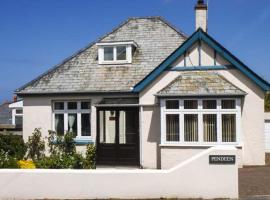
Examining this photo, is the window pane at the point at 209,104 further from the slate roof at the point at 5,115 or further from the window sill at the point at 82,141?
the slate roof at the point at 5,115

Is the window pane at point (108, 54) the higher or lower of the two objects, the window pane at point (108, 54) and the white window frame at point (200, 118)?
the higher

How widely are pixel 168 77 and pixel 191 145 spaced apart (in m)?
3.15

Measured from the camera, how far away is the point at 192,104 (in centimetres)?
1725

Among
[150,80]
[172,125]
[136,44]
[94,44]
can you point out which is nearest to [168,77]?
[150,80]

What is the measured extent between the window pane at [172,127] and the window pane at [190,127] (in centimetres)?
37

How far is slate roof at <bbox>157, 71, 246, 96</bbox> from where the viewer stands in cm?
1686

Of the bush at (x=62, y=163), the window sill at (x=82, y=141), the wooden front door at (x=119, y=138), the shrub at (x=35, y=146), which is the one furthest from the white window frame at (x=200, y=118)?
the shrub at (x=35, y=146)

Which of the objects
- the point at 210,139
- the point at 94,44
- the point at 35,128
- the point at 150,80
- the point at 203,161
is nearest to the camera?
the point at 203,161

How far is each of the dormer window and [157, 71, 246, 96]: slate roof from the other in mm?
3639

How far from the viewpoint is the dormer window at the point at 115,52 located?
20.5 metres

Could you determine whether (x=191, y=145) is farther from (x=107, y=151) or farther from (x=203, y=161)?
(x=203, y=161)

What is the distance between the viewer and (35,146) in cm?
2011

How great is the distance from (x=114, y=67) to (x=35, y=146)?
5.42 meters

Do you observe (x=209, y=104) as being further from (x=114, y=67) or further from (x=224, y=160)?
(x=224, y=160)
